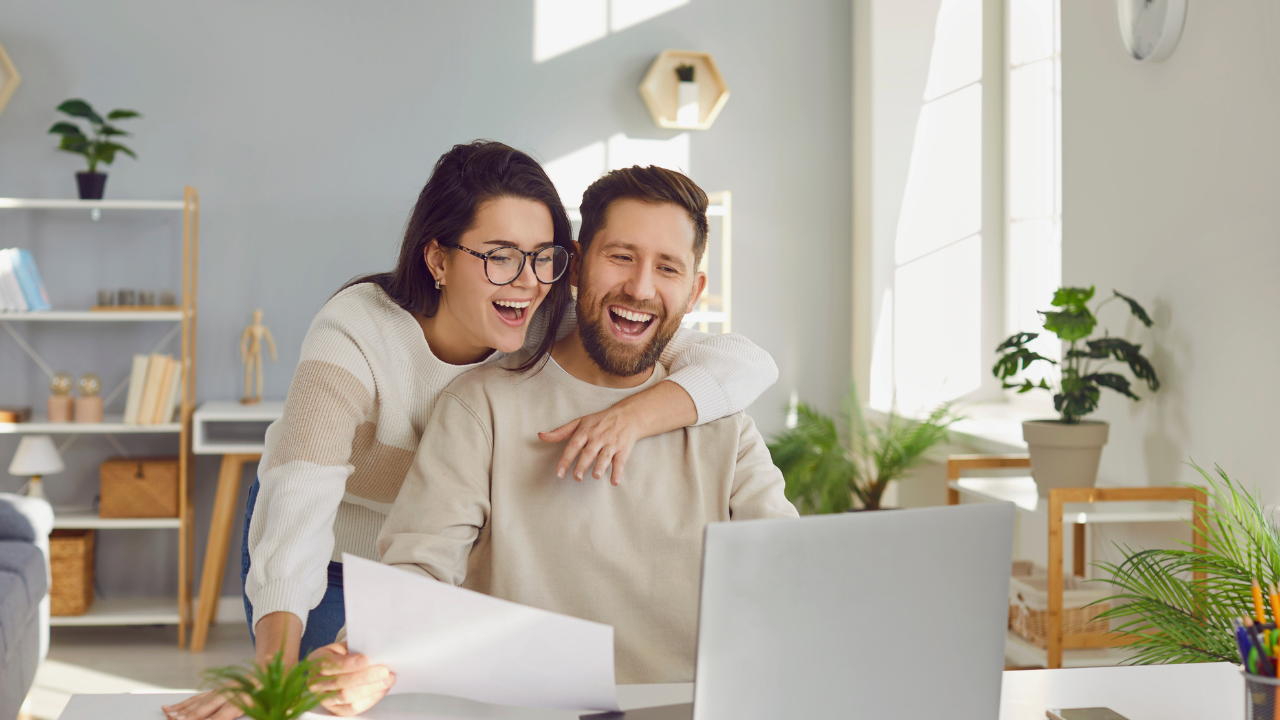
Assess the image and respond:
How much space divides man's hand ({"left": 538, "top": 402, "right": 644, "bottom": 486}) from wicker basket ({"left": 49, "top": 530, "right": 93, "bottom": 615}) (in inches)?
112

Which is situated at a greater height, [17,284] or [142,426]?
[17,284]

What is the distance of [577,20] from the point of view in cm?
387

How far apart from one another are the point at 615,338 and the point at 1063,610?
1556 millimetres

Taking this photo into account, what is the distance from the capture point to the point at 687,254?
1417 mm

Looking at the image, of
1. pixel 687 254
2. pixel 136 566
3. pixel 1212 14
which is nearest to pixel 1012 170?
pixel 1212 14

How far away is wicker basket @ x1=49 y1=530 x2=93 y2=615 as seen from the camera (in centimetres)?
337

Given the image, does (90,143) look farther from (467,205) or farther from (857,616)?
(857,616)

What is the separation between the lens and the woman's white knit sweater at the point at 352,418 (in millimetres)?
1187

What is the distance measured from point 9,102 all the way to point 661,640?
3.52 meters

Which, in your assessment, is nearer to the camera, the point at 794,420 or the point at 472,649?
the point at 472,649

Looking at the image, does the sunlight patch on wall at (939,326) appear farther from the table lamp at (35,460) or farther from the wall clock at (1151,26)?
the table lamp at (35,460)

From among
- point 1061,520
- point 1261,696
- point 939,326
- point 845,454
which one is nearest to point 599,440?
point 1261,696

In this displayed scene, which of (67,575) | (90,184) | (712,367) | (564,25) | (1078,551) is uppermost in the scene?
(564,25)

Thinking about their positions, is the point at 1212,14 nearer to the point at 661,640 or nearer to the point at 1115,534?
the point at 1115,534
